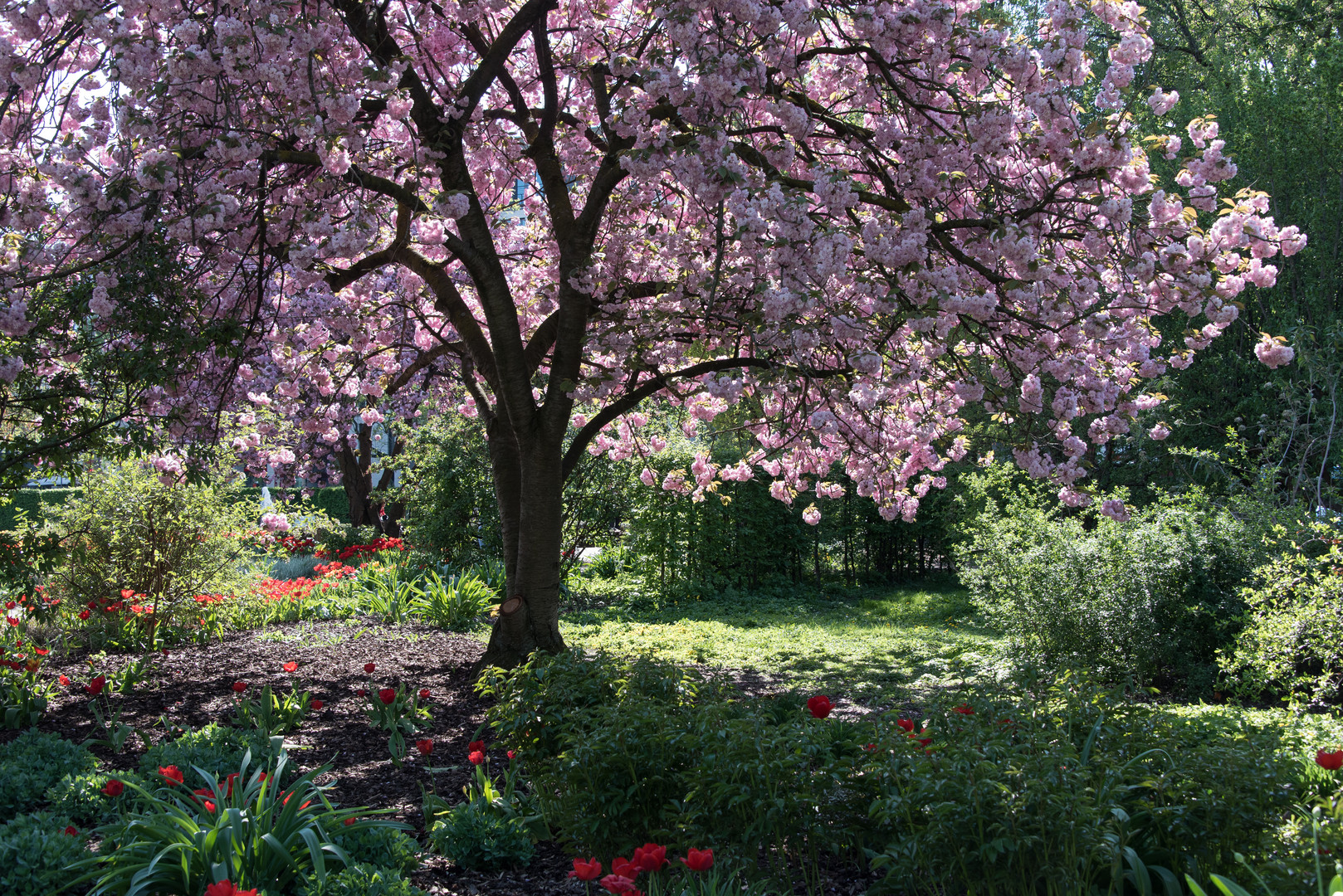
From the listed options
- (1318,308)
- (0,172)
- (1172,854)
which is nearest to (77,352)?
(0,172)

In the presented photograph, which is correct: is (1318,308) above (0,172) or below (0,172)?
above

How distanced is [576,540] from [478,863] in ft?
27.7

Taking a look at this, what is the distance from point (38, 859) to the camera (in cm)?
274

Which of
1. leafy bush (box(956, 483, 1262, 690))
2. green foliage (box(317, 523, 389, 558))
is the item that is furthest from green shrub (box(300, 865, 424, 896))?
green foliage (box(317, 523, 389, 558))

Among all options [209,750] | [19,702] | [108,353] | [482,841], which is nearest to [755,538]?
[19,702]

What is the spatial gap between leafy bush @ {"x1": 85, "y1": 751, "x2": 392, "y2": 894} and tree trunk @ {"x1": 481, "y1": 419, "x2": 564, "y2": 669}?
9.75ft

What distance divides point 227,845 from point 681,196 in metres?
3.83

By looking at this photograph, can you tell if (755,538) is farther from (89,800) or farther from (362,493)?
(89,800)

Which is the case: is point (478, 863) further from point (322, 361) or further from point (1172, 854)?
point (322, 361)

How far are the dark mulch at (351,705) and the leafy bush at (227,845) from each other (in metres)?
0.44

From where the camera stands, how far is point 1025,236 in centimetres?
384

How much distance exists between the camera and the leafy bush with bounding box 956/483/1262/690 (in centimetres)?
617

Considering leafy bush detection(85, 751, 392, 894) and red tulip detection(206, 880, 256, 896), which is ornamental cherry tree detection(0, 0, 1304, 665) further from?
red tulip detection(206, 880, 256, 896)

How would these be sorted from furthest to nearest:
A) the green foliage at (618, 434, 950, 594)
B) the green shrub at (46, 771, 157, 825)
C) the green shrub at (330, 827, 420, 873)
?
1. the green foliage at (618, 434, 950, 594)
2. the green shrub at (46, 771, 157, 825)
3. the green shrub at (330, 827, 420, 873)
